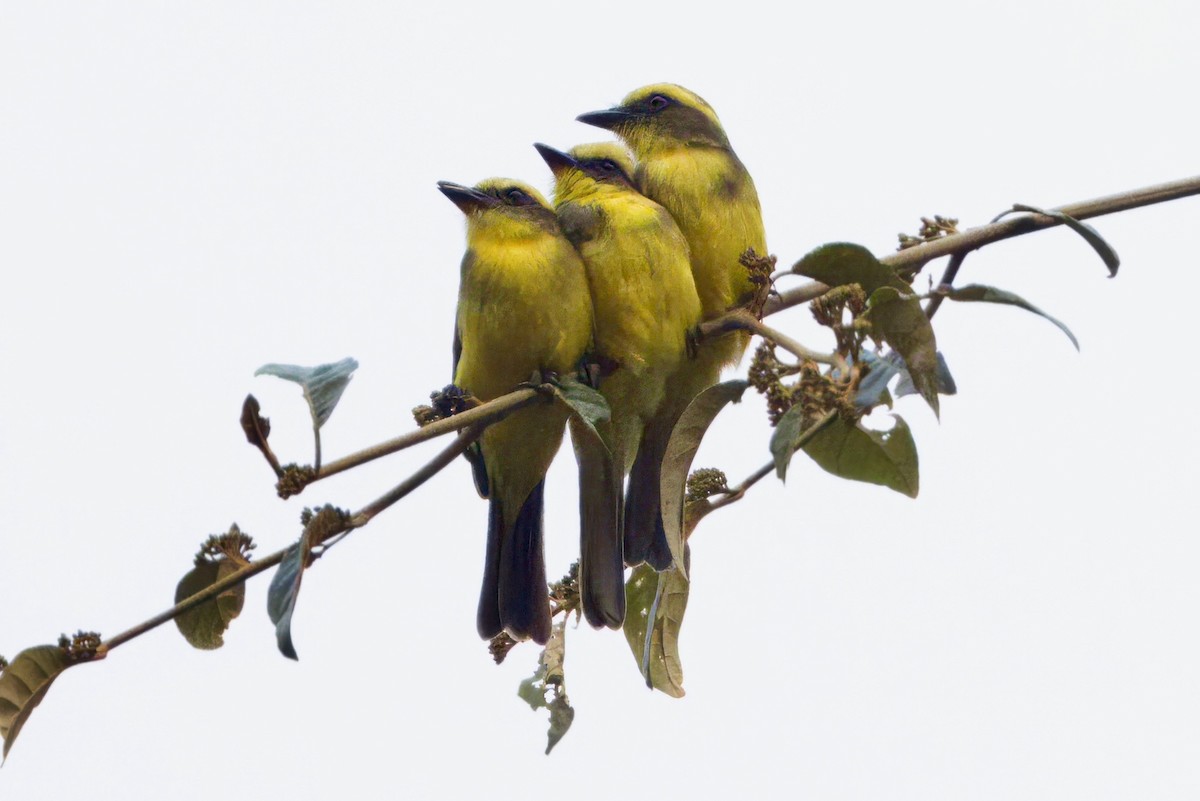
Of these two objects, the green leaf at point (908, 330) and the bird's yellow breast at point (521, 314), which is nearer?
the green leaf at point (908, 330)

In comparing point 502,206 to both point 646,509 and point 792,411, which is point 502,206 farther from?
point 792,411

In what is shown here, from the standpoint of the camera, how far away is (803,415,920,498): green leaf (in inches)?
85.3

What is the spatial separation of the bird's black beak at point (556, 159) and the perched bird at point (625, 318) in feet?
0.74

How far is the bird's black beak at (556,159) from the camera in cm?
372

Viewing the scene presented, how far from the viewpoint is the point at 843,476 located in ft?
7.18

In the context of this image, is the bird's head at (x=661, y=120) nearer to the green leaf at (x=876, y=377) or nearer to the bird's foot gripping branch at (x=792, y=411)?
the bird's foot gripping branch at (x=792, y=411)

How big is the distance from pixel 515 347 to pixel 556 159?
30.1 inches

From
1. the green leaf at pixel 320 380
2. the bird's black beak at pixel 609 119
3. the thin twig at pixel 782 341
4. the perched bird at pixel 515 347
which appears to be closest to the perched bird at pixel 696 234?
the bird's black beak at pixel 609 119

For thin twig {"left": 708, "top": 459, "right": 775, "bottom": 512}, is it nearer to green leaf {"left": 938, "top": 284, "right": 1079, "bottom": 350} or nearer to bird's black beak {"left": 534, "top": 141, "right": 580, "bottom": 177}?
green leaf {"left": 938, "top": 284, "right": 1079, "bottom": 350}

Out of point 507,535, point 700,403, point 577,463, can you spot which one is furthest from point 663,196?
point 700,403

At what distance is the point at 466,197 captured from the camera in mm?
3695

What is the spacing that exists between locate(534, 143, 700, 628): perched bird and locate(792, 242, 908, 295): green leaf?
0.89 meters

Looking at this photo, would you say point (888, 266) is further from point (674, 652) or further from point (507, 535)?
point (507, 535)

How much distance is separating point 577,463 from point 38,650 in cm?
160
